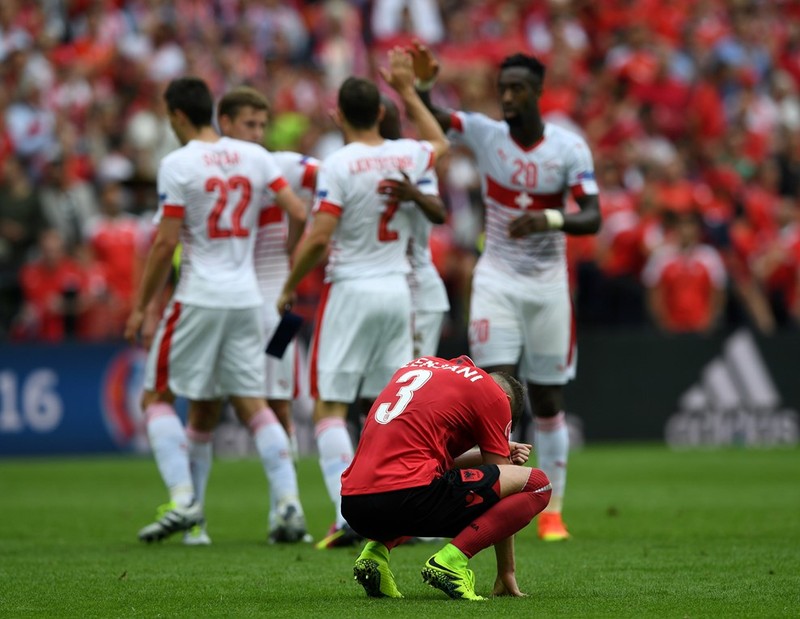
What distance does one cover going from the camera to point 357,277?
31.8 ft

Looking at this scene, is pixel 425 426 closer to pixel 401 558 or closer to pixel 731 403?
pixel 401 558

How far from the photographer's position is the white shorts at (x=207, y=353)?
9828 mm

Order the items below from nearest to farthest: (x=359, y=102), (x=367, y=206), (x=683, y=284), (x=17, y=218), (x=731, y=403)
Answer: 1. (x=359, y=102)
2. (x=367, y=206)
3. (x=17, y=218)
4. (x=731, y=403)
5. (x=683, y=284)

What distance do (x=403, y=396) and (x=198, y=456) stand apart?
11.7ft

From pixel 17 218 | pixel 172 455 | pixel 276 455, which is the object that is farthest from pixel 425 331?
pixel 17 218

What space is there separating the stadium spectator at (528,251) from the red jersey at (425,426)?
10.0 feet

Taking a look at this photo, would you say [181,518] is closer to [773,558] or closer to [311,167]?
[311,167]

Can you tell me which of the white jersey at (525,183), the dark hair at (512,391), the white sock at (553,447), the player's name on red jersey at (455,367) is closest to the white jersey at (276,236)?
the white jersey at (525,183)

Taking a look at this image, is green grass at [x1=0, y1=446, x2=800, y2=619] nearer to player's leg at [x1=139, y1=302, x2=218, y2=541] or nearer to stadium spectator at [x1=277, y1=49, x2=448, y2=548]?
player's leg at [x1=139, y1=302, x2=218, y2=541]

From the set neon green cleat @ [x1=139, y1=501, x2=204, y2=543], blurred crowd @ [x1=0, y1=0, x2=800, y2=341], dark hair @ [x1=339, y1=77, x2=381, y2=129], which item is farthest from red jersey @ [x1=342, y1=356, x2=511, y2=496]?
blurred crowd @ [x1=0, y1=0, x2=800, y2=341]

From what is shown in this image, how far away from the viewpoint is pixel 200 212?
386 inches

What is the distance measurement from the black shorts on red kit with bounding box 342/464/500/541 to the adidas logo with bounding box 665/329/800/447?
1233 cm

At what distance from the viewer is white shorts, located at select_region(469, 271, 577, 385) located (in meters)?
10.3

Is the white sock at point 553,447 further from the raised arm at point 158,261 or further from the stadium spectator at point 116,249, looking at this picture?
the stadium spectator at point 116,249
